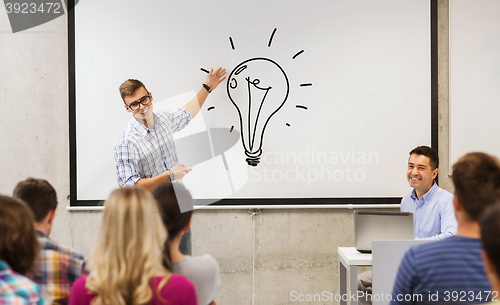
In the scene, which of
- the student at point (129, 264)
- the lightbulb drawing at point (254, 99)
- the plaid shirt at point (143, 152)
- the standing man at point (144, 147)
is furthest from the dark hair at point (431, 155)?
the student at point (129, 264)

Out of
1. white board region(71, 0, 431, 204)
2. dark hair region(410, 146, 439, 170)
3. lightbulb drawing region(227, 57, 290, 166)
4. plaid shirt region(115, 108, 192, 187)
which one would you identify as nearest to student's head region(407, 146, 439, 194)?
dark hair region(410, 146, 439, 170)

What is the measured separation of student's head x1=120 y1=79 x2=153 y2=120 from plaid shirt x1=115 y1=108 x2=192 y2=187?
0.23 feet

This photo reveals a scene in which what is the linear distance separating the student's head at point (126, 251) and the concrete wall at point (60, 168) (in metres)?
1.99

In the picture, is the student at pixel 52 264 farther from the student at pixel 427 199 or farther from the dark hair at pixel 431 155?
the dark hair at pixel 431 155

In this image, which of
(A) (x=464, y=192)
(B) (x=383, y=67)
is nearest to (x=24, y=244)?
(A) (x=464, y=192)

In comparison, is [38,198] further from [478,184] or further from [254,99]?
[254,99]

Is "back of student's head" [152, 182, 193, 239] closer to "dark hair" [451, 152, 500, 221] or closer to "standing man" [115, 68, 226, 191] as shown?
"dark hair" [451, 152, 500, 221]

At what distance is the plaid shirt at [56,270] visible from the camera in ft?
4.38

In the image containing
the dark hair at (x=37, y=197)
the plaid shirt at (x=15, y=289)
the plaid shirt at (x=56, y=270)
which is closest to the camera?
the plaid shirt at (x=15, y=289)

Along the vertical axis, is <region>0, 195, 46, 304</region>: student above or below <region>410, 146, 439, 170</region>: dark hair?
below

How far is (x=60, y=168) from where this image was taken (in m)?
3.13

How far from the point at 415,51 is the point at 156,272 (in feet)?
9.42

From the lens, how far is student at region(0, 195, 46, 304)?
1.07 m

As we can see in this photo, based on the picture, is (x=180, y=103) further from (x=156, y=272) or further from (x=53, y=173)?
(x=156, y=272)
